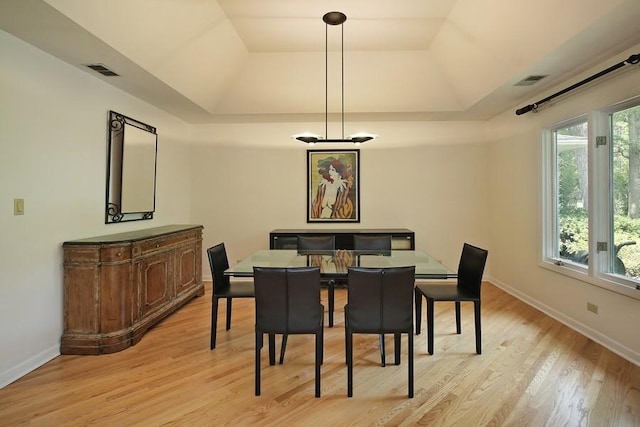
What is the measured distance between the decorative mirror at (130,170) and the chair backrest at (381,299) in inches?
106

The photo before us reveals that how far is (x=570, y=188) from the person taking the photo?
12.3ft

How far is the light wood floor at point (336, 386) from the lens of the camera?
2.12 meters

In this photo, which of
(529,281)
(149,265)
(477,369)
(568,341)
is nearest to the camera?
(477,369)

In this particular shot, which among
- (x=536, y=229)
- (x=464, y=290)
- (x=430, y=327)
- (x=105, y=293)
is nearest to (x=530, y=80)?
(x=536, y=229)

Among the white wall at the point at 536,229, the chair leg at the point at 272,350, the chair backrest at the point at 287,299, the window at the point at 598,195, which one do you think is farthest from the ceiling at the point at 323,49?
the chair leg at the point at 272,350

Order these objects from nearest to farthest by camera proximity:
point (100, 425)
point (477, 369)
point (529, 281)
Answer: point (100, 425), point (477, 369), point (529, 281)

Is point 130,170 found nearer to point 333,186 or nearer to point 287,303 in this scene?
point 287,303

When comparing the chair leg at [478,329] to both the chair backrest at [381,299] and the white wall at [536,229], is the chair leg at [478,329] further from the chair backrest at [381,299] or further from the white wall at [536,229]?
the white wall at [536,229]

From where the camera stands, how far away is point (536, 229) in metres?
A: 4.20

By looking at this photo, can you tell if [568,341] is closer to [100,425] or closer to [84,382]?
[100,425]

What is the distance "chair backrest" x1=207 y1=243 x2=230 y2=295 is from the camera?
3135mm

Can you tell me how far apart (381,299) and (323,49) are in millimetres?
3197

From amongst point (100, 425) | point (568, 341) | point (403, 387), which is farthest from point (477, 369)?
point (100, 425)

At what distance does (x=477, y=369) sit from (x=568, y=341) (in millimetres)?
1149
